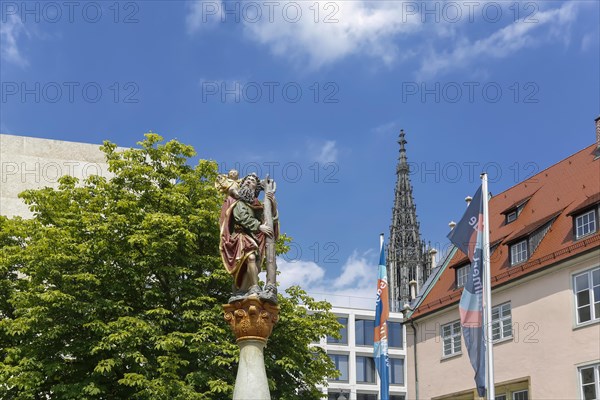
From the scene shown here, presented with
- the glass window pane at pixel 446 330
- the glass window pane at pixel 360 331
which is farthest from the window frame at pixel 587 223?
the glass window pane at pixel 360 331

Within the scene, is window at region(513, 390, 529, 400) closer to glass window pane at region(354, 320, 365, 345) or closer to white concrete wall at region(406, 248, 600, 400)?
white concrete wall at region(406, 248, 600, 400)

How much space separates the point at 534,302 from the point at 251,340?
71.2 feet

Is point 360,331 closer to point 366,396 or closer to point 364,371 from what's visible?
point 364,371

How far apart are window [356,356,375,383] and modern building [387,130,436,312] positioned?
2394 inches

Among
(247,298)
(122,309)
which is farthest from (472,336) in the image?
(247,298)

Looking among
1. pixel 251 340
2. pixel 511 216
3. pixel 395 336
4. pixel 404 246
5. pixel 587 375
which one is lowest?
pixel 251 340

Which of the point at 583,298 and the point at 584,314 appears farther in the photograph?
the point at 583,298

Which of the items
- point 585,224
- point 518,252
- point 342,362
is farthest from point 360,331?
point 585,224

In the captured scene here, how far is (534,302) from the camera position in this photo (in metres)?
A: 34.0

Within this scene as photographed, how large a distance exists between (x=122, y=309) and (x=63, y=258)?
2.37 m

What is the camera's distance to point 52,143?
4553cm

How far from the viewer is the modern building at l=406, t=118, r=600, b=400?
3161 centimetres

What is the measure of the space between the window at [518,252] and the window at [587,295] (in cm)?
385

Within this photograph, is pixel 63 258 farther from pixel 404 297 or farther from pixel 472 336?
pixel 404 297
